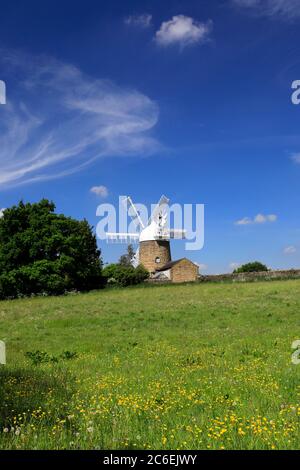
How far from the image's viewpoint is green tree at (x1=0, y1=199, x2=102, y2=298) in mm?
66875

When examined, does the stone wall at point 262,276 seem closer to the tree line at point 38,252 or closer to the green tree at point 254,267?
the tree line at point 38,252

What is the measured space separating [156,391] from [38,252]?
205ft

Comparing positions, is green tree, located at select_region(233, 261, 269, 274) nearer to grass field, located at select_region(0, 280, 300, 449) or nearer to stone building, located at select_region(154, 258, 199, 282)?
stone building, located at select_region(154, 258, 199, 282)

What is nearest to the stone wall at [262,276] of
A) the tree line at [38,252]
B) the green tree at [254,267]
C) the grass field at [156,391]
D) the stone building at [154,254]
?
the stone building at [154,254]

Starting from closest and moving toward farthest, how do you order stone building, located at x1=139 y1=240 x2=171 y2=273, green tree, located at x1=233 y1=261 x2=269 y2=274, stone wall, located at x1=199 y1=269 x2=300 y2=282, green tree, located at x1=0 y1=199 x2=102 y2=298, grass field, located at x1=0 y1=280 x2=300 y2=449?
grass field, located at x1=0 y1=280 x2=300 y2=449 < green tree, located at x1=0 y1=199 x2=102 y2=298 < stone wall, located at x1=199 y1=269 x2=300 y2=282 < stone building, located at x1=139 y1=240 x2=171 y2=273 < green tree, located at x1=233 y1=261 x2=269 y2=274

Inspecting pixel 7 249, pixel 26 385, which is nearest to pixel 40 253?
pixel 7 249

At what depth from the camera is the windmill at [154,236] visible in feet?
323

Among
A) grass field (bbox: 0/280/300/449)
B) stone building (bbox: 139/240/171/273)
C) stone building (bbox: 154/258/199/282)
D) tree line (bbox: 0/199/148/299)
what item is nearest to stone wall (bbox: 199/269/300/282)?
stone building (bbox: 154/258/199/282)

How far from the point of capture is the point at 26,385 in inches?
393

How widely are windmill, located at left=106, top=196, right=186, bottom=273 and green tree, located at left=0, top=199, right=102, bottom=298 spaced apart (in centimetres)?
2675

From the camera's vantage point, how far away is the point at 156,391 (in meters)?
9.16

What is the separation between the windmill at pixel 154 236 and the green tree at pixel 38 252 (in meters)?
26.7

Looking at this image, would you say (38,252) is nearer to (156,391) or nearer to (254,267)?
(156,391)

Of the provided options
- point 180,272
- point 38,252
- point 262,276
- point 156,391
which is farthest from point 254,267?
point 156,391
